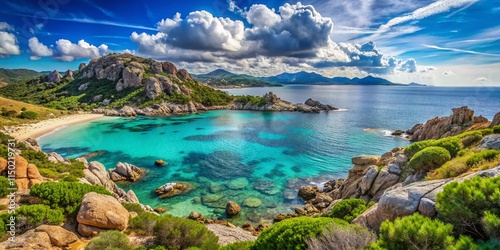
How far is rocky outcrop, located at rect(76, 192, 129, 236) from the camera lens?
39.0 feet

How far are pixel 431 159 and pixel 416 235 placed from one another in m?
14.2

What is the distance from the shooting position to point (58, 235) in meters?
10.9

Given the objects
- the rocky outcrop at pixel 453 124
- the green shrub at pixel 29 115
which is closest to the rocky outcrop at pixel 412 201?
the rocky outcrop at pixel 453 124

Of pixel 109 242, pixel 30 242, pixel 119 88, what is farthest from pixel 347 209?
pixel 119 88

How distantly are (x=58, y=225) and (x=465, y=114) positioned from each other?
2373 inches

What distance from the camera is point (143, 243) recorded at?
11797 millimetres

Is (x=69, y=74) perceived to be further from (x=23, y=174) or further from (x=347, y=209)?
(x=347, y=209)

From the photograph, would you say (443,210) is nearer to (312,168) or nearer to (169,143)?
(312,168)

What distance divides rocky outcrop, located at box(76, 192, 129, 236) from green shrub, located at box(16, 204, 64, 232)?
110cm


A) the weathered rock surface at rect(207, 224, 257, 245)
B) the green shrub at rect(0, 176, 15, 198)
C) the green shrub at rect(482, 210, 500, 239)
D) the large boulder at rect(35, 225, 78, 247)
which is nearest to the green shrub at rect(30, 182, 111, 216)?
the large boulder at rect(35, 225, 78, 247)

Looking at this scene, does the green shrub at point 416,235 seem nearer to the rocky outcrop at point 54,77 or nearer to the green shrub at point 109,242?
the green shrub at point 109,242

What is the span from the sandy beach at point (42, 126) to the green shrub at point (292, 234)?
5700 cm

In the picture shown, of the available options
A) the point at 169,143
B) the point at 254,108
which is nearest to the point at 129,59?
the point at 254,108

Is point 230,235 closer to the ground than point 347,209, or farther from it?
closer to the ground
